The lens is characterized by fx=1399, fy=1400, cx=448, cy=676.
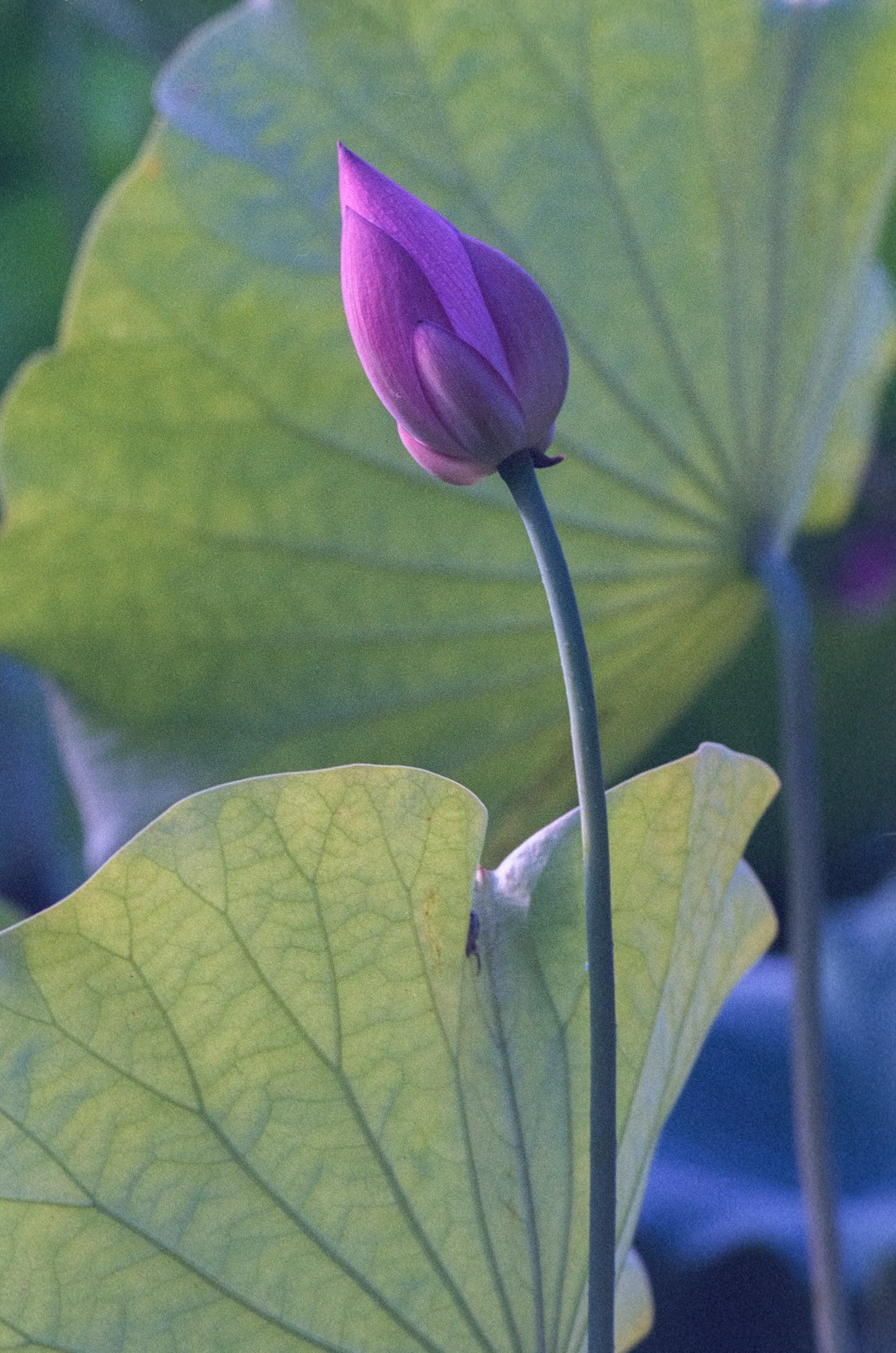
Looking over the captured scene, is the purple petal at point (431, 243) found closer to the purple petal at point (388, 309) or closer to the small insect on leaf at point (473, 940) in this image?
the purple petal at point (388, 309)

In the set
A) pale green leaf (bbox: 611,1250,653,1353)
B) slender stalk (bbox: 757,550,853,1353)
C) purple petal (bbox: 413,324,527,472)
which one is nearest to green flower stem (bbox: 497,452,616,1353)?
purple petal (bbox: 413,324,527,472)

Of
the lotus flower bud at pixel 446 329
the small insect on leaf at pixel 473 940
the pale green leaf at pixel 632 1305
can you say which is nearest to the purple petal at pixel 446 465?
the lotus flower bud at pixel 446 329

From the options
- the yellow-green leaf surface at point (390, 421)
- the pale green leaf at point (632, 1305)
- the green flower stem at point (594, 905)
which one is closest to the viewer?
the green flower stem at point (594, 905)

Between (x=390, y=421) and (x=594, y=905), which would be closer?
(x=594, y=905)

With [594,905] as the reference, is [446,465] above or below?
above

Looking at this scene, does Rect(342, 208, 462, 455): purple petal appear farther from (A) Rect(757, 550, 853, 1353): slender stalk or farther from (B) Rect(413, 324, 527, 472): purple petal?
(A) Rect(757, 550, 853, 1353): slender stalk

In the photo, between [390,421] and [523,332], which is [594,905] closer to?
[523,332]

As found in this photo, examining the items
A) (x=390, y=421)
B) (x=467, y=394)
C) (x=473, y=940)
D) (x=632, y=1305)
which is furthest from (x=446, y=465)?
(x=390, y=421)

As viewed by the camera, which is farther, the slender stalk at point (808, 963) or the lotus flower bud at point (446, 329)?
the slender stalk at point (808, 963)

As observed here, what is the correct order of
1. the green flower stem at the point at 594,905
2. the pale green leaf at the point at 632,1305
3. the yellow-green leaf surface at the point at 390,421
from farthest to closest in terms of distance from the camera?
the yellow-green leaf surface at the point at 390,421 < the pale green leaf at the point at 632,1305 < the green flower stem at the point at 594,905
